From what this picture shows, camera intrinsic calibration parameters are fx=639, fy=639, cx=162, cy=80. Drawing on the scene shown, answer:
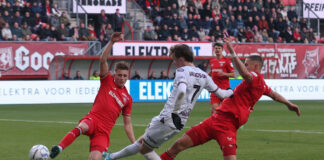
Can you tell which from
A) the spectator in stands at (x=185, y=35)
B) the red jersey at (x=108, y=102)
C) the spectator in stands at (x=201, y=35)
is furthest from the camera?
the spectator in stands at (x=201, y=35)

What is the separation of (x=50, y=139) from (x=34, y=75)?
15500 millimetres

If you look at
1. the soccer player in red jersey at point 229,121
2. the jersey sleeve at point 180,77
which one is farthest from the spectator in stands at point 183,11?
the jersey sleeve at point 180,77

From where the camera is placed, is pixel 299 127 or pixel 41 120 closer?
pixel 299 127

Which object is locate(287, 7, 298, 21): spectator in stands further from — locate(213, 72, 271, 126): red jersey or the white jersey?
the white jersey

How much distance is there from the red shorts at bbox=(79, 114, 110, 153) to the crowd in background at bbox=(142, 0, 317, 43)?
23572mm

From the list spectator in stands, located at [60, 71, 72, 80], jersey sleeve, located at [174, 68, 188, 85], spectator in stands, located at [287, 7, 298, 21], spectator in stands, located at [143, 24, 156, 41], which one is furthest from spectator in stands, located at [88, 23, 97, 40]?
jersey sleeve, located at [174, 68, 188, 85]

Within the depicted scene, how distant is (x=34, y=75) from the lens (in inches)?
1130

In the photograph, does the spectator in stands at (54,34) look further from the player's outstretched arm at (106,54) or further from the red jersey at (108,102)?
the player's outstretched arm at (106,54)

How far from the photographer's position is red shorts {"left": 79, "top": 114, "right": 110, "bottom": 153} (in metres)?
8.46

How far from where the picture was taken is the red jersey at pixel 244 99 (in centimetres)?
839

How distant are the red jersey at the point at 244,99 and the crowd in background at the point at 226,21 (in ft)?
77.3

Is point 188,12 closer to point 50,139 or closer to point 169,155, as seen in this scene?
point 50,139

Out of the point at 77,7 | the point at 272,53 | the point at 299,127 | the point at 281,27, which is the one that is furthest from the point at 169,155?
the point at 281,27

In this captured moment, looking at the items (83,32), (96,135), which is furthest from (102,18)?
(96,135)
